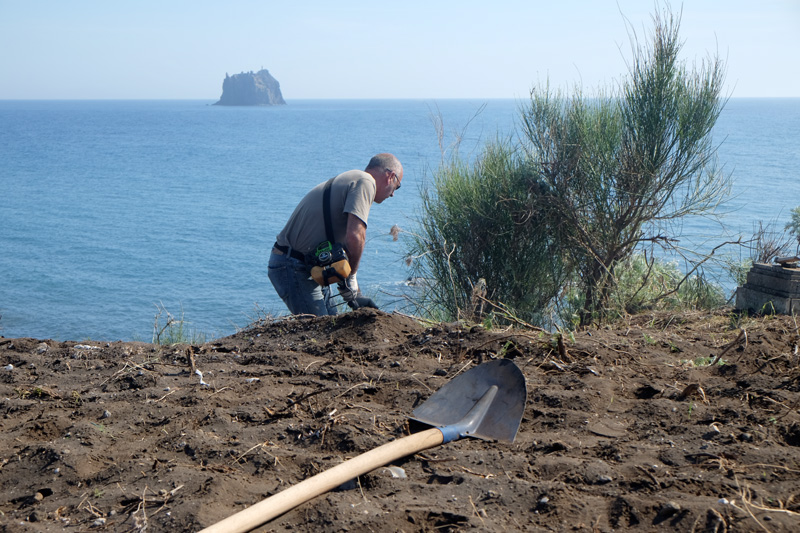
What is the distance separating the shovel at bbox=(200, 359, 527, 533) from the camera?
233 centimetres

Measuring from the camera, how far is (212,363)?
438cm

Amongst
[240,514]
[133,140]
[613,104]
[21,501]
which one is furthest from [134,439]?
[133,140]

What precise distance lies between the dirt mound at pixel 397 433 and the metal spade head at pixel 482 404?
0.11 meters

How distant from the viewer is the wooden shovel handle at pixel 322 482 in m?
2.23

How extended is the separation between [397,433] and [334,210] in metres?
3.27

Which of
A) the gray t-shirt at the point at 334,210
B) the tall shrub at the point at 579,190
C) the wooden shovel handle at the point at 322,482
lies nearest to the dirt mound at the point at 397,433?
the wooden shovel handle at the point at 322,482

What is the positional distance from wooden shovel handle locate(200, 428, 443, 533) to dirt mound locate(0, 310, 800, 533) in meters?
0.06

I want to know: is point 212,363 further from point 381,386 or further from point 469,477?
point 469,477

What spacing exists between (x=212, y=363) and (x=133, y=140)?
110680mm

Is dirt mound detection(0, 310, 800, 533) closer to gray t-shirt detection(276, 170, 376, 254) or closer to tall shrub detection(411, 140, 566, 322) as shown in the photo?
gray t-shirt detection(276, 170, 376, 254)

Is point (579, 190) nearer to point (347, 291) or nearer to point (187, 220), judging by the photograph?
point (347, 291)

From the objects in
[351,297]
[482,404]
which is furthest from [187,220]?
[482,404]

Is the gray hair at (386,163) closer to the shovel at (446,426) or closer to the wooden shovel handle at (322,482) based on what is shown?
the shovel at (446,426)

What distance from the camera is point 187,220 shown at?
43375 mm
